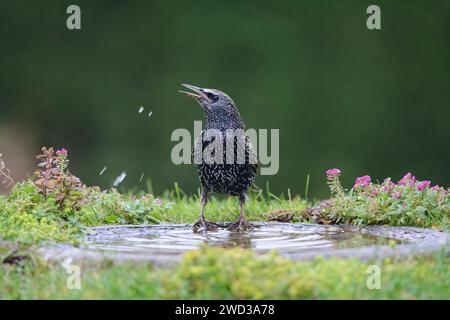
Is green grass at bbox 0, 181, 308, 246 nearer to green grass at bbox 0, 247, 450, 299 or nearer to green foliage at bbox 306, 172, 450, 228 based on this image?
green foliage at bbox 306, 172, 450, 228

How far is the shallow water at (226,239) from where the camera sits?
4289 mm

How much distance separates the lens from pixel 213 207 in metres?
6.39

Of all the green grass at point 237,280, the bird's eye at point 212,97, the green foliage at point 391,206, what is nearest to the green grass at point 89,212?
the green foliage at point 391,206

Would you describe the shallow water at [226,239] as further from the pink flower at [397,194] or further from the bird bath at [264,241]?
the pink flower at [397,194]

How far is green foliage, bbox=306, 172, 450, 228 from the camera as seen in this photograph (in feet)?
17.0

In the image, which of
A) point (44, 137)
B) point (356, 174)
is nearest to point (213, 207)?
point (356, 174)

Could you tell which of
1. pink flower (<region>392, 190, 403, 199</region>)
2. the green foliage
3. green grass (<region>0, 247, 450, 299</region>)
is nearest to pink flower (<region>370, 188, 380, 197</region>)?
the green foliage

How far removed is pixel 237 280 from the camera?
11.2 ft

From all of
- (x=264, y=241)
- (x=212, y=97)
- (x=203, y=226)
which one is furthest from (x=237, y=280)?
(x=212, y=97)

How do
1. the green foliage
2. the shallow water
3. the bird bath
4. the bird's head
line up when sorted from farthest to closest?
1. the bird's head
2. the green foliage
3. the shallow water
4. the bird bath

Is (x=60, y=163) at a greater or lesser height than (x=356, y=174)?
greater

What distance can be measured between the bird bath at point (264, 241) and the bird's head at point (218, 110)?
76 centimetres
